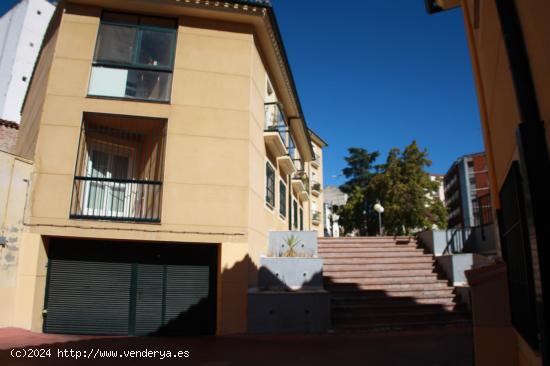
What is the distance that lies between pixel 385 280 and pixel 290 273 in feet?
9.80

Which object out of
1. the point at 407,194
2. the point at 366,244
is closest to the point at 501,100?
the point at 366,244

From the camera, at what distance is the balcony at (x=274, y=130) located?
38.3 ft

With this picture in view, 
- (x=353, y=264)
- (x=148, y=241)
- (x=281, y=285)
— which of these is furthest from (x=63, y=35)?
(x=353, y=264)

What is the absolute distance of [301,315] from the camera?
9.13 meters

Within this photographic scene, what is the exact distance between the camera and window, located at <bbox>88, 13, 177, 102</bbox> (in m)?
9.71

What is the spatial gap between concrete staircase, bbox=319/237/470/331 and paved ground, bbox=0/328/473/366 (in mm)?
718

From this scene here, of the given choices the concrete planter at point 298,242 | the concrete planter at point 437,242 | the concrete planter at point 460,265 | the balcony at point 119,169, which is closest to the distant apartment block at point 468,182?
the concrete planter at point 437,242

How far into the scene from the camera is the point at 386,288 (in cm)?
1080

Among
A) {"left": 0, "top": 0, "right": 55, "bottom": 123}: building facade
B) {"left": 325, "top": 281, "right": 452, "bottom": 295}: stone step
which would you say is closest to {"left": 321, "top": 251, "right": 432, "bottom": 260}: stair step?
{"left": 325, "top": 281, "right": 452, "bottom": 295}: stone step

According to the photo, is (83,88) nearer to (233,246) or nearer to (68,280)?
(68,280)

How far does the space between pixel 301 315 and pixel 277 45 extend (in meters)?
7.71

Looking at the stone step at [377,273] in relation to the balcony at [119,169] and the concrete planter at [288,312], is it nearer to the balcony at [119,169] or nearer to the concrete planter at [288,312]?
the concrete planter at [288,312]

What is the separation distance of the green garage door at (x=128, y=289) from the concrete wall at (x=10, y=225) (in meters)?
0.78

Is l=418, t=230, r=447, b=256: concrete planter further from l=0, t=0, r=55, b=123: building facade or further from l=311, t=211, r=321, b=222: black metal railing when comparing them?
l=0, t=0, r=55, b=123: building facade
